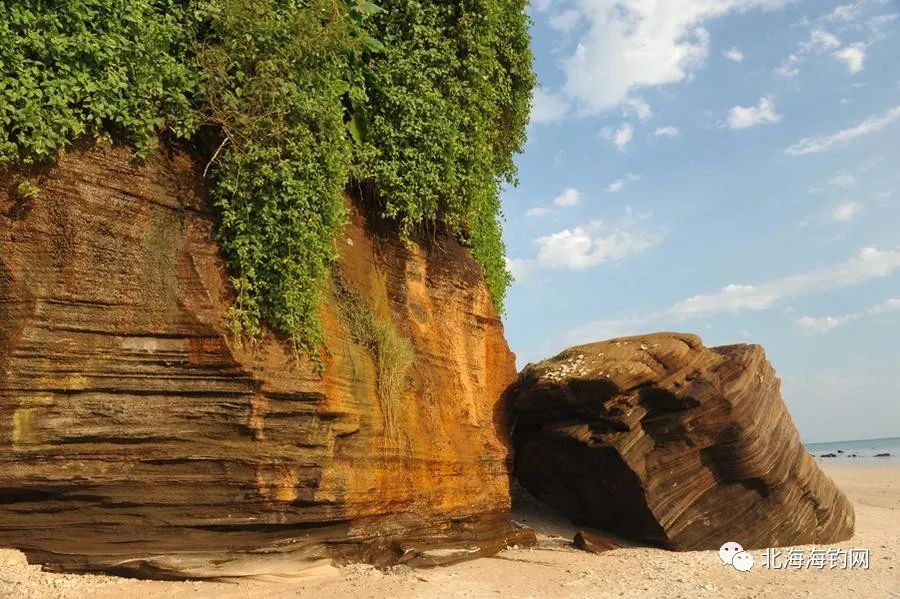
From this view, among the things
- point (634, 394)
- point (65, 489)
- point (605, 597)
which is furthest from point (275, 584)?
point (634, 394)

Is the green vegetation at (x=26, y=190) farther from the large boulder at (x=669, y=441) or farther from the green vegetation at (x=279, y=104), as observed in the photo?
the large boulder at (x=669, y=441)

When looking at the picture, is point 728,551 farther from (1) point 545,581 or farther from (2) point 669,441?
(1) point 545,581

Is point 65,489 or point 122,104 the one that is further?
→ point 122,104

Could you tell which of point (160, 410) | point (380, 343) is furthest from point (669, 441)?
point (160, 410)

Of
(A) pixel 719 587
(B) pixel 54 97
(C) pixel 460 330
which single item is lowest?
(A) pixel 719 587

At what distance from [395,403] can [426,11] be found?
529cm

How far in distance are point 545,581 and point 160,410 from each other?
448 cm

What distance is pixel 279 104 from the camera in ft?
22.9

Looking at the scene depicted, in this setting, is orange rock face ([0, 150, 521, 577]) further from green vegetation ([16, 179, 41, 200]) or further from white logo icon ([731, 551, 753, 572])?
white logo icon ([731, 551, 753, 572])

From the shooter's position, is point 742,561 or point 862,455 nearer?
point 742,561

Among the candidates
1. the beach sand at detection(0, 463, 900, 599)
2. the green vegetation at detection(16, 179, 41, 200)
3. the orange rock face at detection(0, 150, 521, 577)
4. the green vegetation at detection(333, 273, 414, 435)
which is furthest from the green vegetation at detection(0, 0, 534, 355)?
the beach sand at detection(0, 463, 900, 599)

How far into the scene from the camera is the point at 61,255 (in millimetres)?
5844

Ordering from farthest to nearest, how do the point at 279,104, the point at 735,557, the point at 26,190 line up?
the point at 735,557 < the point at 279,104 < the point at 26,190

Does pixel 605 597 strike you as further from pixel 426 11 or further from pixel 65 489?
pixel 426 11
